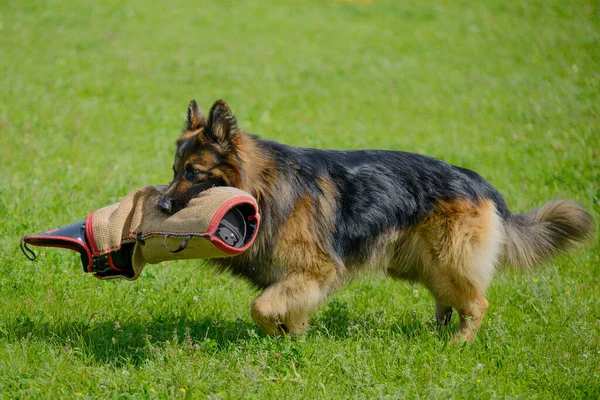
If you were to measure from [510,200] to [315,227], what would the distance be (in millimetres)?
4441

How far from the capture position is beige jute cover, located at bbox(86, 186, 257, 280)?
4.25m

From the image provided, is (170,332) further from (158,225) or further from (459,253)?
(459,253)

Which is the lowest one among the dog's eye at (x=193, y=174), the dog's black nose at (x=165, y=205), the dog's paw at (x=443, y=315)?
the dog's paw at (x=443, y=315)

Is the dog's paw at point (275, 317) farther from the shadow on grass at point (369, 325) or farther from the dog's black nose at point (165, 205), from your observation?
the dog's black nose at point (165, 205)

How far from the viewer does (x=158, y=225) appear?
14.5 feet

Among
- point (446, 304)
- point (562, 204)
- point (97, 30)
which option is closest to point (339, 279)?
point (446, 304)

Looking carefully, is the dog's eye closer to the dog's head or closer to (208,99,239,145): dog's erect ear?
the dog's head

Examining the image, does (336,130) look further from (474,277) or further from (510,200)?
(474,277)

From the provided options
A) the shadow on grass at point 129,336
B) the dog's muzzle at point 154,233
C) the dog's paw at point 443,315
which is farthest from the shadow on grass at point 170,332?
the dog's muzzle at point 154,233

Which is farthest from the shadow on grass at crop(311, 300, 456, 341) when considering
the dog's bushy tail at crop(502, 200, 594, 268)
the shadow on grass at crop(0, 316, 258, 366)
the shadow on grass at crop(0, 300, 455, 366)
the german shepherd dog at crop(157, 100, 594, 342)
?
the dog's bushy tail at crop(502, 200, 594, 268)

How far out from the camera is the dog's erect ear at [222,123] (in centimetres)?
450

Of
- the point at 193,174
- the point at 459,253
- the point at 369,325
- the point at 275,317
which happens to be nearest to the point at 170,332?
the point at 275,317

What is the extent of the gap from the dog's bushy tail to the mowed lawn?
→ 237mm

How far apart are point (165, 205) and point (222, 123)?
0.71m
